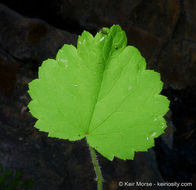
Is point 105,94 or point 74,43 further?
point 74,43

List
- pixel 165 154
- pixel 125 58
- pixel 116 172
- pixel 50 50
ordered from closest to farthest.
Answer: pixel 125 58, pixel 116 172, pixel 50 50, pixel 165 154

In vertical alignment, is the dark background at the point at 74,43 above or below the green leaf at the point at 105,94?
below

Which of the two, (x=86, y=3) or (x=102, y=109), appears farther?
(x=86, y=3)

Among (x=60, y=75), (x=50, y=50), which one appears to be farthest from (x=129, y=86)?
(x=50, y=50)

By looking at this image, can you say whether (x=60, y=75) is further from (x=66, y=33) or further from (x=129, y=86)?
(x=66, y=33)

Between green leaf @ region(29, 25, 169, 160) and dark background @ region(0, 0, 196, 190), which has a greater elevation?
green leaf @ region(29, 25, 169, 160)
